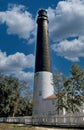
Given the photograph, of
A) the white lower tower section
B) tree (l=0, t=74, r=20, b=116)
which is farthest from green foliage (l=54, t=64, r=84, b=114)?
tree (l=0, t=74, r=20, b=116)

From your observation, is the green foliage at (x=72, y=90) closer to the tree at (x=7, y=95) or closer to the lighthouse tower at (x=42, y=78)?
the lighthouse tower at (x=42, y=78)

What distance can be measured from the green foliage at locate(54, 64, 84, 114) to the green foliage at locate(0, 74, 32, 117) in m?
14.1

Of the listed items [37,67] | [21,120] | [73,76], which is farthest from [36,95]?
[73,76]

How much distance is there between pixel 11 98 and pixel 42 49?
37.1ft

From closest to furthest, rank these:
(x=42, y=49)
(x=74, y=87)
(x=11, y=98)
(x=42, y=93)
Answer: (x=74, y=87), (x=42, y=93), (x=42, y=49), (x=11, y=98)

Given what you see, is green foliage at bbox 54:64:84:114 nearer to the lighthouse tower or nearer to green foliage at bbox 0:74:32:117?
the lighthouse tower

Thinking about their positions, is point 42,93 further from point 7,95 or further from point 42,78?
point 7,95

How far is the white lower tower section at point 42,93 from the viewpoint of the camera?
4653 centimetres

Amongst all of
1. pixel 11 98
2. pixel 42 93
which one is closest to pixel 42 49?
pixel 42 93

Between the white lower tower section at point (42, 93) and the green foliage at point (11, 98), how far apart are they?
469 cm

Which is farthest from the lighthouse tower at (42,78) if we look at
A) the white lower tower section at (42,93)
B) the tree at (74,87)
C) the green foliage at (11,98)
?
the tree at (74,87)

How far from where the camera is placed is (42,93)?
46.9m

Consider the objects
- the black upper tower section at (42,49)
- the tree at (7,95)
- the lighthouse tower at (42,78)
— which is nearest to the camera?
the lighthouse tower at (42,78)

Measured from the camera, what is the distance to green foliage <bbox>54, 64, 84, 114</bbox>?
36.6 metres
